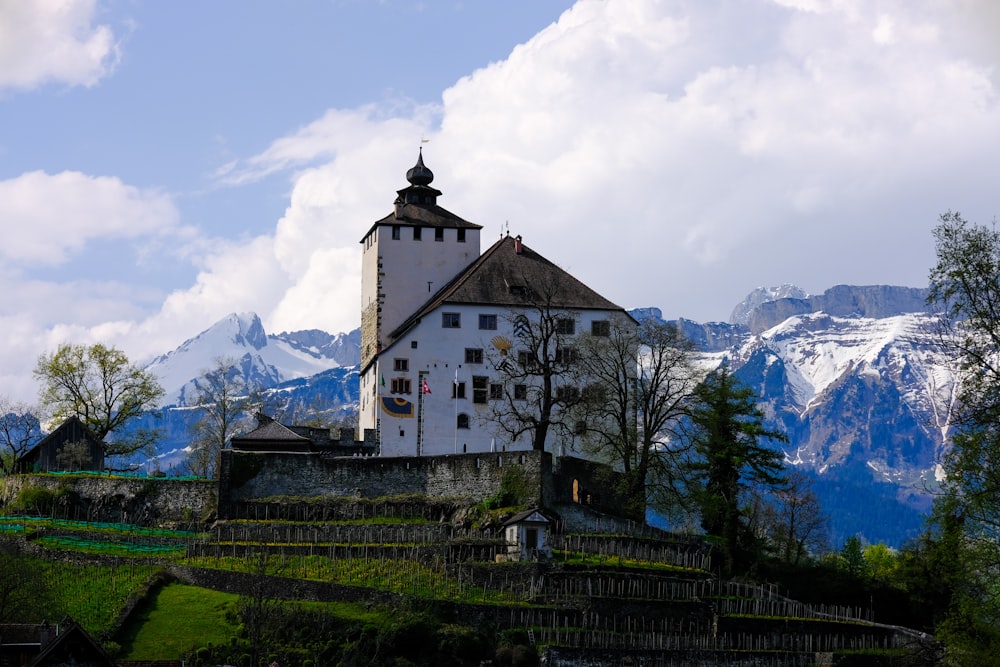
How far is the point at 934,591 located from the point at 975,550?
34.3 meters

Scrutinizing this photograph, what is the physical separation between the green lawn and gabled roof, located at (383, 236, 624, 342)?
984 inches

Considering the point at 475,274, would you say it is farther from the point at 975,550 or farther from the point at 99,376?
the point at 975,550

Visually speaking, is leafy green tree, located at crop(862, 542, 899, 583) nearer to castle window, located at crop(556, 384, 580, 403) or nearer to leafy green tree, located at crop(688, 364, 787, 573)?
leafy green tree, located at crop(688, 364, 787, 573)

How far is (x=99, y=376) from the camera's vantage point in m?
104

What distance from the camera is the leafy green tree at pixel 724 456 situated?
79.6m

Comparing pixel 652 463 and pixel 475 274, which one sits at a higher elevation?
pixel 475 274

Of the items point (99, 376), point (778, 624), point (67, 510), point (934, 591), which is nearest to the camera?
point (778, 624)

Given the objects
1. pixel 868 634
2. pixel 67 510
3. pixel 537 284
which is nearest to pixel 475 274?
pixel 537 284

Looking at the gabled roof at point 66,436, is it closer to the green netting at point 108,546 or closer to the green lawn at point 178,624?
the green netting at point 108,546

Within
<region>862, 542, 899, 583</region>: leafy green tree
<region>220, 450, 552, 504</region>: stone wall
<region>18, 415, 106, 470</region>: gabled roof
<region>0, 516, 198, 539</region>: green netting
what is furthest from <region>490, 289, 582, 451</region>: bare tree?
<region>18, 415, 106, 470</region>: gabled roof

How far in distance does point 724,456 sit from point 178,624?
30656 mm

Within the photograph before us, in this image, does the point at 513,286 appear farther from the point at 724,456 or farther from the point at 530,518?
the point at 530,518

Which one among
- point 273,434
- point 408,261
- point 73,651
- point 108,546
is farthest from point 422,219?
point 73,651

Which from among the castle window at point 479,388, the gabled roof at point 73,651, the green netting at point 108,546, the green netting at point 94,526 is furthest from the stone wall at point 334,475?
the gabled roof at point 73,651
